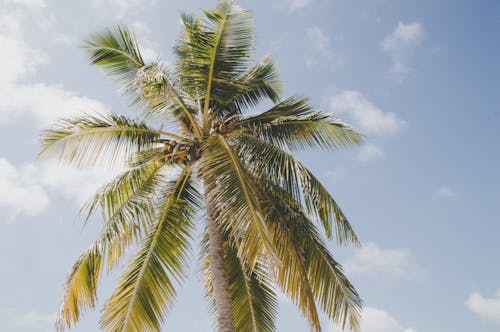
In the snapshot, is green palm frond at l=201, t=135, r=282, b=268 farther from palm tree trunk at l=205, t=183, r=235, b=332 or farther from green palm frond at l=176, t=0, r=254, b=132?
green palm frond at l=176, t=0, r=254, b=132

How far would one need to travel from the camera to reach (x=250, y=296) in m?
10.8

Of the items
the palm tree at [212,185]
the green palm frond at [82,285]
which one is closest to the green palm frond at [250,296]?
the palm tree at [212,185]

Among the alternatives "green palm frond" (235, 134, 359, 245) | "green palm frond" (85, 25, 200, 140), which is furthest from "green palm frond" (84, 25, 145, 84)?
"green palm frond" (235, 134, 359, 245)

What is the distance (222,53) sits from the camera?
9.91 meters

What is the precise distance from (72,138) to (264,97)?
3.90 meters

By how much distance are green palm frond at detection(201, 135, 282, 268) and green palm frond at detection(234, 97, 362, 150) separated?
1.26 meters

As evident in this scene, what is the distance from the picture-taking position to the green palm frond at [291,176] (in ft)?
30.1

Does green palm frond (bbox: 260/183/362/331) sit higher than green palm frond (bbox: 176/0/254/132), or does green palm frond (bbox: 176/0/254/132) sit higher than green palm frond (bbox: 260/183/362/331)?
green palm frond (bbox: 176/0/254/132)

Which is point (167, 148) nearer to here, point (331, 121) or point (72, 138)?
point (72, 138)

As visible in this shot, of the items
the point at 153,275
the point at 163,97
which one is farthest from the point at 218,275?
the point at 163,97

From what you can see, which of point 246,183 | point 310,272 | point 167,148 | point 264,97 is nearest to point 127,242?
point 167,148

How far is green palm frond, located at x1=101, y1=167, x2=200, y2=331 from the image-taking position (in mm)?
8641

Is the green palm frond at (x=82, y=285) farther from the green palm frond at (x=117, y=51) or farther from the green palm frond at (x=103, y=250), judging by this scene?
the green palm frond at (x=117, y=51)

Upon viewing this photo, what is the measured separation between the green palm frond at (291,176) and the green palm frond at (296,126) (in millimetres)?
Answer: 740
